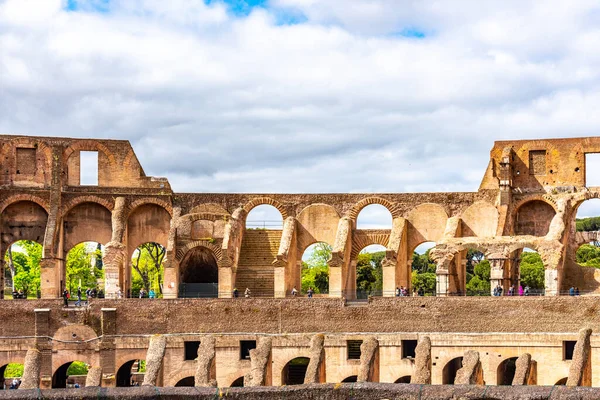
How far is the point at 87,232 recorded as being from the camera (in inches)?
1877

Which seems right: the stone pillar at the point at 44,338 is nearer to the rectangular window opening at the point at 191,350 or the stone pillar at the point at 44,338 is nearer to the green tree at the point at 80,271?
the rectangular window opening at the point at 191,350

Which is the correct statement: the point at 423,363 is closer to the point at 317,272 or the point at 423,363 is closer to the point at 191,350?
the point at 191,350

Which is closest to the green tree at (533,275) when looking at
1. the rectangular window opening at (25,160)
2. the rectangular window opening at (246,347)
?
the rectangular window opening at (246,347)

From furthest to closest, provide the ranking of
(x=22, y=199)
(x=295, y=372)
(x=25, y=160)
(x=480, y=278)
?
(x=480, y=278), (x=25, y=160), (x=22, y=199), (x=295, y=372)

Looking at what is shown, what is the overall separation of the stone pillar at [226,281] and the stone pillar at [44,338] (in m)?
7.10

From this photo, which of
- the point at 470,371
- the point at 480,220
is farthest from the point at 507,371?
the point at 470,371

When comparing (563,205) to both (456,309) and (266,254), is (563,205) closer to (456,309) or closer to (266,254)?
(456,309)

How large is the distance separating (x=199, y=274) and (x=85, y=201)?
20.0 feet

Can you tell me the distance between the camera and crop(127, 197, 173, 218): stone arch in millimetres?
47156

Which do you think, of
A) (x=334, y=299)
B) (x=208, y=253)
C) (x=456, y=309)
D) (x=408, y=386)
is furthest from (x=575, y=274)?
(x=408, y=386)

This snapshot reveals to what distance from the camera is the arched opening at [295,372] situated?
43281 millimetres

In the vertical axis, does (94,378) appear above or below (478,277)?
below

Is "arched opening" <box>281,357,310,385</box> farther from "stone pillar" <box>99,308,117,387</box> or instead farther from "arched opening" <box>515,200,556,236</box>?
"arched opening" <box>515,200,556,236</box>

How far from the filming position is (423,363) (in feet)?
122
